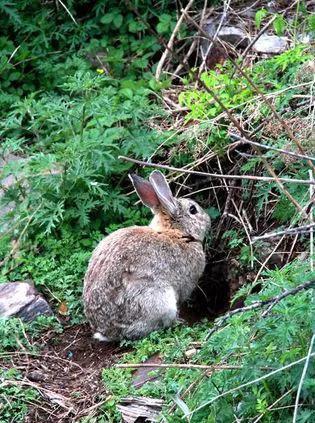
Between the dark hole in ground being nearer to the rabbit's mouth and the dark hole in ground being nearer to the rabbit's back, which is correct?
the rabbit's mouth

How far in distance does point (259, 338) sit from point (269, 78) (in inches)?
140

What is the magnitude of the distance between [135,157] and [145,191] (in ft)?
1.90

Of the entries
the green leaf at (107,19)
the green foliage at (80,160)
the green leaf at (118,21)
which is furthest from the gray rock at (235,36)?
the green foliage at (80,160)

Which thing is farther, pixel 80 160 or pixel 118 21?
pixel 118 21

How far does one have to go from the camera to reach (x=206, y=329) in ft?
22.9

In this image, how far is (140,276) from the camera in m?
7.24

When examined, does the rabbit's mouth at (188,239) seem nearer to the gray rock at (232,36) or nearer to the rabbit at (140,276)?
the rabbit at (140,276)

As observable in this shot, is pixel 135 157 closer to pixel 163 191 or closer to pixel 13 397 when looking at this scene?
pixel 163 191

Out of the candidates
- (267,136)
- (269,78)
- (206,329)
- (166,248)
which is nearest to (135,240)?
(166,248)

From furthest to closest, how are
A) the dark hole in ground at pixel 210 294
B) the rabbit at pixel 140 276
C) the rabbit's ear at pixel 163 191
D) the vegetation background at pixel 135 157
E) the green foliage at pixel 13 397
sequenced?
the dark hole in ground at pixel 210 294 < the rabbit's ear at pixel 163 191 < the rabbit at pixel 140 276 < the vegetation background at pixel 135 157 < the green foliage at pixel 13 397

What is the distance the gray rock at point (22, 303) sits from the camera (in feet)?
24.2

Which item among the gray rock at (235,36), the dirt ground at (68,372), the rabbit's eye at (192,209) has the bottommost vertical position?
the dirt ground at (68,372)

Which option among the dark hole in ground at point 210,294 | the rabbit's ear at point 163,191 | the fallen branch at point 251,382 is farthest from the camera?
the dark hole in ground at point 210,294

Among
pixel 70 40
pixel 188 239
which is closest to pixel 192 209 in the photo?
pixel 188 239
